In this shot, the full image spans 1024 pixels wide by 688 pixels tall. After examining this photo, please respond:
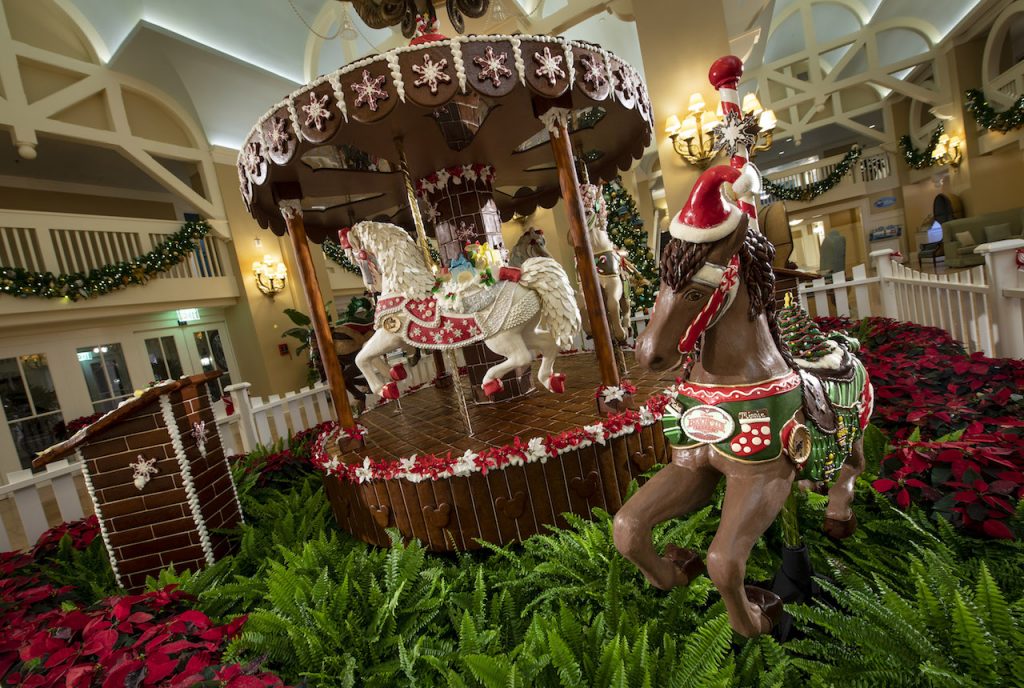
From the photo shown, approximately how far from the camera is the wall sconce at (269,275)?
8.94 meters

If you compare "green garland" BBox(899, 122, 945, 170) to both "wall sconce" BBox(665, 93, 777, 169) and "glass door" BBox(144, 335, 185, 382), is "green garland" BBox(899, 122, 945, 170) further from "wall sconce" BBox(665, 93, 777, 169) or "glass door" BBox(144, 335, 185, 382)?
"glass door" BBox(144, 335, 185, 382)

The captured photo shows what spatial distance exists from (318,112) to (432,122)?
1030 millimetres

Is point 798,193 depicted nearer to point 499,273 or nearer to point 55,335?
point 499,273

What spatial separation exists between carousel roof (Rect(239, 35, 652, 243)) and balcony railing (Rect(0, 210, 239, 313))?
4.40 metres

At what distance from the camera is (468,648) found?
5.54 feet

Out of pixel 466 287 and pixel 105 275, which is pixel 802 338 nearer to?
pixel 466 287

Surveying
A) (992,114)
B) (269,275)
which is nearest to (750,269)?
(269,275)

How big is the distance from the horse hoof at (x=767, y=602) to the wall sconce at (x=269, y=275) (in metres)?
9.62

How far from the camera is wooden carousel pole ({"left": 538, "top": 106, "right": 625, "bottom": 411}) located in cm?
271

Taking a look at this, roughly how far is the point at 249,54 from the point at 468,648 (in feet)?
32.3

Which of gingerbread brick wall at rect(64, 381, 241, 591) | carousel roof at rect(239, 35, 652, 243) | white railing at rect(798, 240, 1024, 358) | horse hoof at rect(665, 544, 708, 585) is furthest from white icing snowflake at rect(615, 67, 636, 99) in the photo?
gingerbread brick wall at rect(64, 381, 241, 591)

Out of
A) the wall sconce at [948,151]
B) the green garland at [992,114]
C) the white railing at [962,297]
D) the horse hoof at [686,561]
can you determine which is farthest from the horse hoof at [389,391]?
the wall sconce at [948,151]

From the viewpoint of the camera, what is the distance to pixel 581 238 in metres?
2.72

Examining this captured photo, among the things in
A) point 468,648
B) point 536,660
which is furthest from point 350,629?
point 536,660
